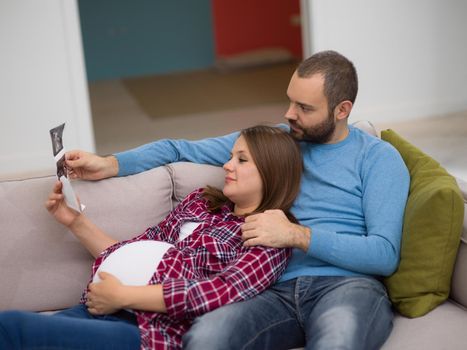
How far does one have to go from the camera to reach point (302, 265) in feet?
7.14

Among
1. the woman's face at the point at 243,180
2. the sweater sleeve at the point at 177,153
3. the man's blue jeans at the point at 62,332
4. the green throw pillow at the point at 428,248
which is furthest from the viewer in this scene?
the sweater sleeve at the point at 177,153

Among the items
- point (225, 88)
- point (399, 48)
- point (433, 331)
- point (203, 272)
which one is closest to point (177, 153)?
point (203, 272)

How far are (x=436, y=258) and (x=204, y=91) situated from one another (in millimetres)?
4940

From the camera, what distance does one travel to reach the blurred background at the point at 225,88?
4.63 m

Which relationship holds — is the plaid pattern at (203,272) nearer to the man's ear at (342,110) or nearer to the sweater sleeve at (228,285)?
the sweater sleeve at (228,285)

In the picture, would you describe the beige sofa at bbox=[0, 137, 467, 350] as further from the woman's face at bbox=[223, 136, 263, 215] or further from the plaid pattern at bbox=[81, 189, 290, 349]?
the woman's face at bbox=[223, 136, 263, 215]

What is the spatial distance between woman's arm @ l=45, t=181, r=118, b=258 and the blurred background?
251 centimetres

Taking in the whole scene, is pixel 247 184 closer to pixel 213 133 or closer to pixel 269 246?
pixel 269 246

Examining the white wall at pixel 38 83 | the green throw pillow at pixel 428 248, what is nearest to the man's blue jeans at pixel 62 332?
the green throw pillow at pixel 428 248

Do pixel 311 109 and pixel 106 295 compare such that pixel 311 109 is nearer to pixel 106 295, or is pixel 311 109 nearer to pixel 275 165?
pixel 275 165

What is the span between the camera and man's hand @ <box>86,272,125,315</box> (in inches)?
77.3

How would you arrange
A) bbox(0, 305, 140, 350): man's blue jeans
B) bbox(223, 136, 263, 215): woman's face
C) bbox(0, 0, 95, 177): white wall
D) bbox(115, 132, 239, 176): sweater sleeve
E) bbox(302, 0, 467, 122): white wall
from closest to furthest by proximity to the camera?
bbox(0, 305, 140, 350): man's blue jeans
bbox(223, 136, 263, 215): woman's face
bbox(115, 132, 239, 176): sweater sleeve
bbox(0, 0, 95, 177): white wall
bbox(302, 0, 467, 122): white wall

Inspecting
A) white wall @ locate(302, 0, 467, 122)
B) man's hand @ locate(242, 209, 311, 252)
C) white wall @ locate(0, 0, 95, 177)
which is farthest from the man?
white wall @ locate(302, 0, 467, 122)

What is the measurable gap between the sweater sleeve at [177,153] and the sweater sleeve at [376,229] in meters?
0.47
